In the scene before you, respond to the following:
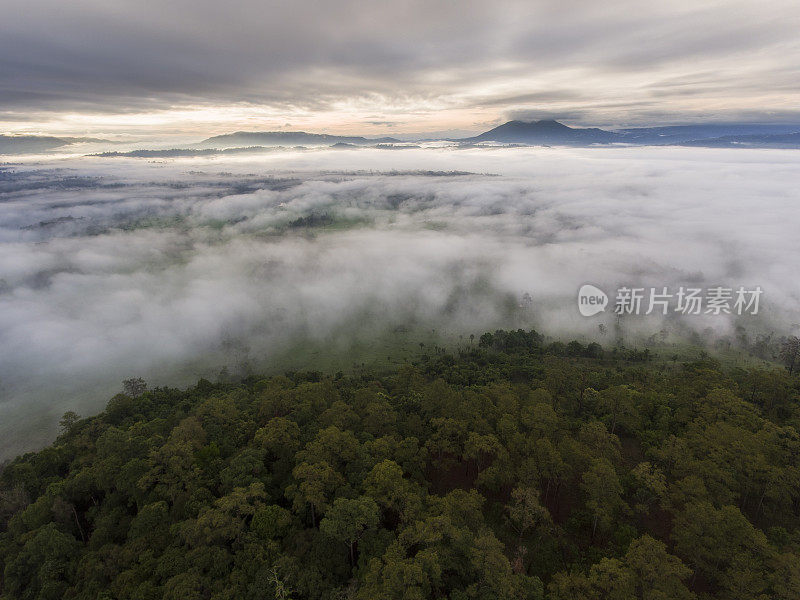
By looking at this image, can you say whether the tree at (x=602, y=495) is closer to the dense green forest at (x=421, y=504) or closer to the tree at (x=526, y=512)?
the dense green forest at (x=421, y=504)

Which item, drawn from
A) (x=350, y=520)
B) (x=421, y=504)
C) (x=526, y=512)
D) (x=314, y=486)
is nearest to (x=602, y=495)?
(x=526, y=512)

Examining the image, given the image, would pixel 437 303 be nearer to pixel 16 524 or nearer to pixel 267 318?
pixel 267 318

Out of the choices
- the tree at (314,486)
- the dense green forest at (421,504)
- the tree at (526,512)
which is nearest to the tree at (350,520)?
the dense green forest at (421,504)

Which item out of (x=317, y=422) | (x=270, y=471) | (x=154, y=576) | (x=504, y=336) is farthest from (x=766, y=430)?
(x=504, y=336)

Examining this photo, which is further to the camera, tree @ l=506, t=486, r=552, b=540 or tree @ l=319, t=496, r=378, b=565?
tree @ l=506, t=486, r=552, b=540

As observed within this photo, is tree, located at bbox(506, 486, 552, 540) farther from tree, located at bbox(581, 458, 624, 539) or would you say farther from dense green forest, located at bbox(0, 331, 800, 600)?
tree, located at bbox(581, 458, 624, 539)

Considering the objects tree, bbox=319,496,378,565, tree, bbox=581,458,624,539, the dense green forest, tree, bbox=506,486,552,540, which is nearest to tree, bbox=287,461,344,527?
the dense green forest

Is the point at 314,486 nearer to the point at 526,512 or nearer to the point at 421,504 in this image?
the point at 421,504
